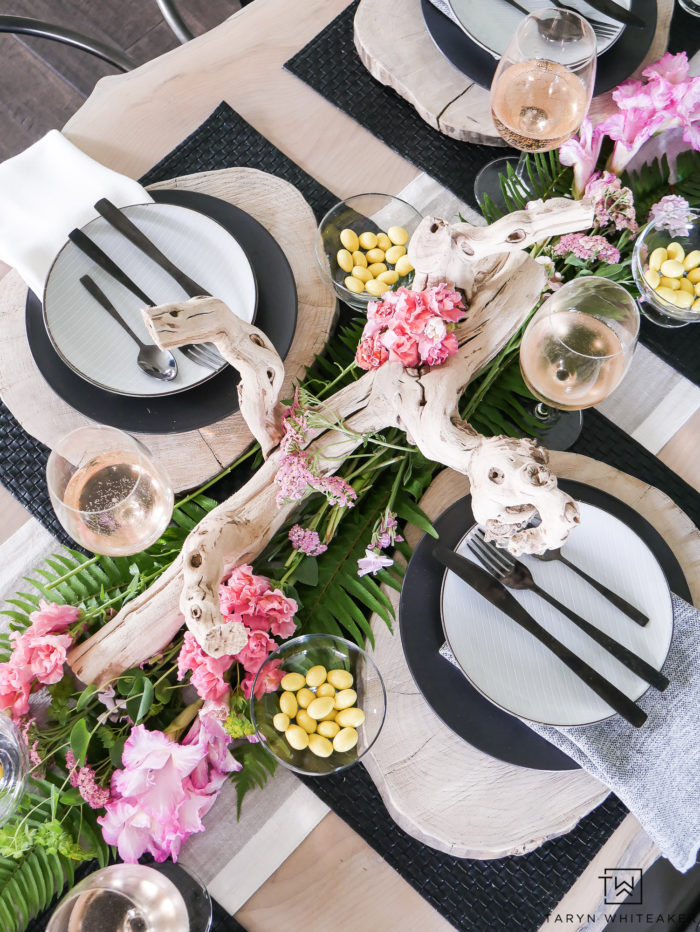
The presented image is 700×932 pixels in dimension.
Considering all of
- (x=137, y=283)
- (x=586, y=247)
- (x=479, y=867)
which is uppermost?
(x=137, y=283)

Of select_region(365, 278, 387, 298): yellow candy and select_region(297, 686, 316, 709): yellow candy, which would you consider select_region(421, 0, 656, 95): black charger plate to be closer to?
select_region(365, 278, 387, 298): yellow candy

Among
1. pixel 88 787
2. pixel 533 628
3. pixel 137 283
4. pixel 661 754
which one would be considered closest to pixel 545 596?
pixel 533 628

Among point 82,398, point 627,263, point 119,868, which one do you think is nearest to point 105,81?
point 82,398

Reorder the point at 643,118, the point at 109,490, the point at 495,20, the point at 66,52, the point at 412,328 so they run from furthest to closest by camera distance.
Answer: the point at 66,52 < the point at 495,20 < the point at 643,118 < the point at 109,490 < the point at 412,328

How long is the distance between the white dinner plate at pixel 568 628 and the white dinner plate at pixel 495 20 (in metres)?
0.71

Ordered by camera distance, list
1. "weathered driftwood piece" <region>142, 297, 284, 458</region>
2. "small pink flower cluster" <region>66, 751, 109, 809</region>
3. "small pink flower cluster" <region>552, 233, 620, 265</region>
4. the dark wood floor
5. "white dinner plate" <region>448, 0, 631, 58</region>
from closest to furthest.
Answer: "weathered driftwood piece" <region>142, 297, 284, 458</region> → "small pink flower cluster" <region>66, 751, 109, 809</region> → "small pink flower cluster" <region>552, 233, 620, 265</region> → "white dinner plate" <region>448, 0, 631, 58</region> → the dark wood floor

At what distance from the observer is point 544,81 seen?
42.6 inches

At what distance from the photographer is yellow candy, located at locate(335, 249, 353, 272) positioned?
1.08 meters

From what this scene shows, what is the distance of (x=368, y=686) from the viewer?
2.88 ft

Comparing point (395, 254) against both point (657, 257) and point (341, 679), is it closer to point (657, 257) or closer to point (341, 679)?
point (657, 257)

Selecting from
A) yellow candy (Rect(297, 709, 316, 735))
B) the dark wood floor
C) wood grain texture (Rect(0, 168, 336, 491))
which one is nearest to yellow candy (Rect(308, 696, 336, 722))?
yellow candy (Rect(297, 709, 316, 735))

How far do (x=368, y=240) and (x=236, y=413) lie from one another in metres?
0.31

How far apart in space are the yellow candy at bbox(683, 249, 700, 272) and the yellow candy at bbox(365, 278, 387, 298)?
0.42 metres

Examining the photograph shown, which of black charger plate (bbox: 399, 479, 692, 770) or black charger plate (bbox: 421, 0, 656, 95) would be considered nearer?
black charger plate (bbox: 399, 479, 692, 770)
